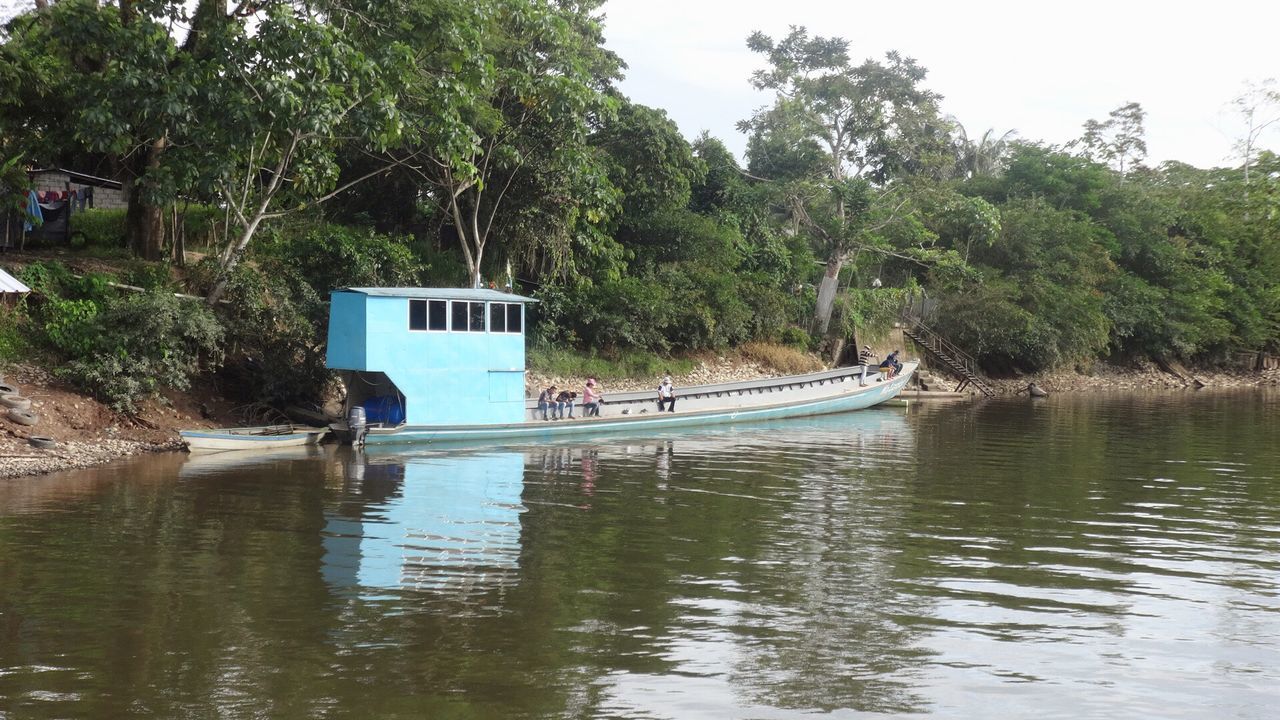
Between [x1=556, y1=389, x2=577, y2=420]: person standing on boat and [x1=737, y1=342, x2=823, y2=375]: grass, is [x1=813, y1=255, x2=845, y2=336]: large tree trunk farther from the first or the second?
[x1=556, y1=389, x2=577, y2=420]: person standing on boat

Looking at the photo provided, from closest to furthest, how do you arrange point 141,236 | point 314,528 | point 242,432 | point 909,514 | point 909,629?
1. point 909,629
2. point 314,528
3. point 909,514
4. point 242,432
5. point 141,236

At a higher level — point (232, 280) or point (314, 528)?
point (232, 280)

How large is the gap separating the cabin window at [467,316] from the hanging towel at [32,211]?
10561 millimetres

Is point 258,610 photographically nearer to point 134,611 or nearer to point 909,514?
point 134,611

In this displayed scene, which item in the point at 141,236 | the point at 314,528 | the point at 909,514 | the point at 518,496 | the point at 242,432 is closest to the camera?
the point at 314,528

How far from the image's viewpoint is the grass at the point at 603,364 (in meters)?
31.8

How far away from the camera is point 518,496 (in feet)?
54.4

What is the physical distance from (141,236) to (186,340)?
A: 5404 mm

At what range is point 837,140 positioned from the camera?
4688 cm

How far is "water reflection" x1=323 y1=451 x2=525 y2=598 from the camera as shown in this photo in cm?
1131

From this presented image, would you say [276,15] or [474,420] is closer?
[276,15]

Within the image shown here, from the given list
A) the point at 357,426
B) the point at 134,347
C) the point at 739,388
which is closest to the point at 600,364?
the point at 739,388

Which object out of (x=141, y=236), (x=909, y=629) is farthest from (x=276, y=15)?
(x=909, y=629)

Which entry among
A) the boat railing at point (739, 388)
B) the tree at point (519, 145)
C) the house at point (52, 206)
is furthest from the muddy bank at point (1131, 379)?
the house at point (52, 206)
